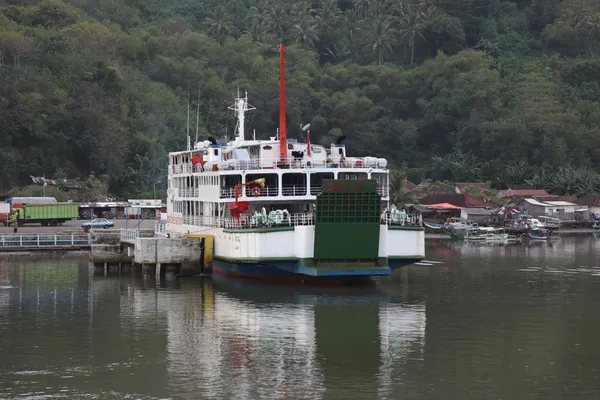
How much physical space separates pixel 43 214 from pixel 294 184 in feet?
146

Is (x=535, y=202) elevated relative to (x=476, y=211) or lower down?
elevated

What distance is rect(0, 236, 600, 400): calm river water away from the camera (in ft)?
116

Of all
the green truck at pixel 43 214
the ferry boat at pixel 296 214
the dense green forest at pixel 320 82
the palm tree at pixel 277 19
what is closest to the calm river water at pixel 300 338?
the ferry boat at pixel 296 214

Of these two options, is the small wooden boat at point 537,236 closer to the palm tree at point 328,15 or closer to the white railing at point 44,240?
the white railing at point 44,240

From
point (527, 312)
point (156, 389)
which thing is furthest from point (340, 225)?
point (156, 389)

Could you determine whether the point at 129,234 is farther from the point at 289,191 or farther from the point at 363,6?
the point at 363,6

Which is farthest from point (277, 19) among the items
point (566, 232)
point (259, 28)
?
point (566, 232)

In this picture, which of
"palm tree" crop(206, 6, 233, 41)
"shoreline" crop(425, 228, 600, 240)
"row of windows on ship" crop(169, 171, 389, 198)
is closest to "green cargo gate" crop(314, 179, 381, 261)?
"row of windows on ship" crop(169, 171, 389, 198)

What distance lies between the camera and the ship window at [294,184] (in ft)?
→ 188

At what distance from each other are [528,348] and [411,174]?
98695mm

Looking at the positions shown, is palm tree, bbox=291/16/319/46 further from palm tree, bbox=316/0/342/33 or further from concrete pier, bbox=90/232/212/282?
concrete pier, bbox=90/232/212/282

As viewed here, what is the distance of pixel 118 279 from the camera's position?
62281mm

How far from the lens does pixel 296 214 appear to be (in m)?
55.0

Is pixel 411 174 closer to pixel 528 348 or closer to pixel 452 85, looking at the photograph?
pixel 452 85
